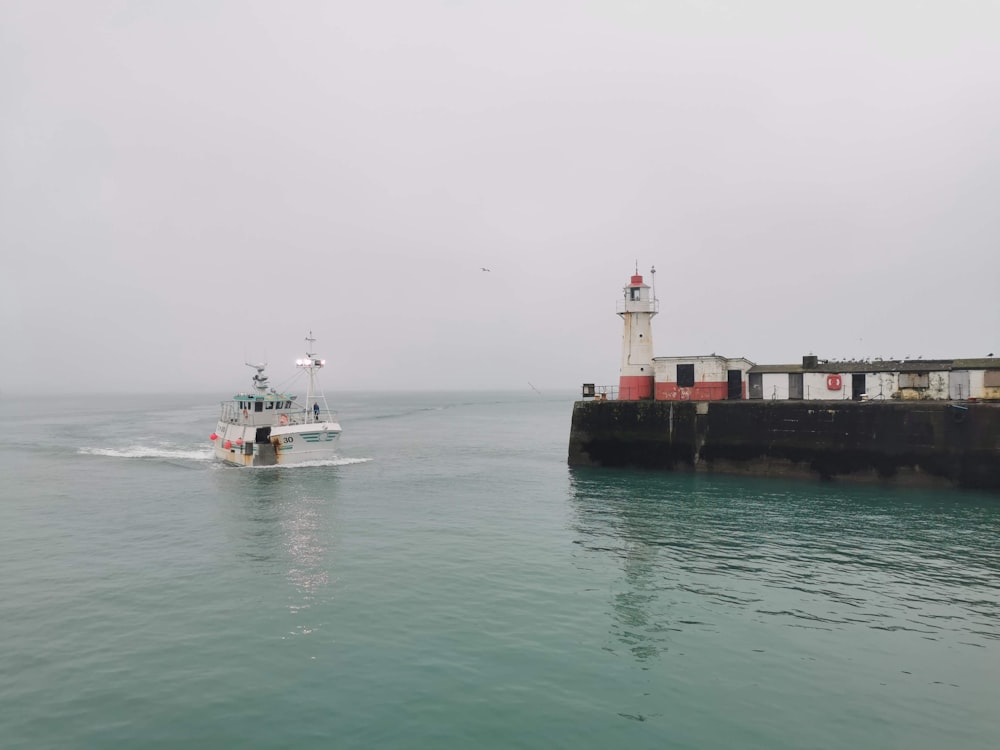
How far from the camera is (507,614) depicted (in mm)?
16109

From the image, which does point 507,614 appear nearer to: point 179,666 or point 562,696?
point 562,696

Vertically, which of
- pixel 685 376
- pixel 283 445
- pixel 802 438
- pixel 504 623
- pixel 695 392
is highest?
pixel 685 376

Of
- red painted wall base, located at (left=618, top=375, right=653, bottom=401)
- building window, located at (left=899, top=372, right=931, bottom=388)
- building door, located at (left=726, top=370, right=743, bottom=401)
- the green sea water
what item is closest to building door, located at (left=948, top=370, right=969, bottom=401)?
building window, located at (left=899, top=372, right=931, bottom=388)

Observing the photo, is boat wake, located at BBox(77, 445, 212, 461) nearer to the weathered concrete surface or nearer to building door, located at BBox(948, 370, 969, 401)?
the weathered concrete surface

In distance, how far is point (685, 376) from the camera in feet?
139

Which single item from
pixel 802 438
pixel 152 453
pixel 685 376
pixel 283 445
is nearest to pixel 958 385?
pixel 802 438

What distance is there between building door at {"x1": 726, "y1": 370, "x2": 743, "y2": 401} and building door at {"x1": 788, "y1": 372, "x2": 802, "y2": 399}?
127 inches

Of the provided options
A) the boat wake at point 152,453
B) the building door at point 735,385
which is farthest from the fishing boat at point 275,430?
the building door at point 735,385

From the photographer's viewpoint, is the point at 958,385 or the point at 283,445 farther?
the point at 283,445

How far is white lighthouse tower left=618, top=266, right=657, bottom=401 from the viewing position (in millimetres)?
43812

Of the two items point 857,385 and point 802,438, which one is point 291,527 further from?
point 857,385

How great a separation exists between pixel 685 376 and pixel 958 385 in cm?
1645

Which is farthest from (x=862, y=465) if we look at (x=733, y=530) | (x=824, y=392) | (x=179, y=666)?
(x=179, y=666)

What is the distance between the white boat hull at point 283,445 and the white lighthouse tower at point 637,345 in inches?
967
